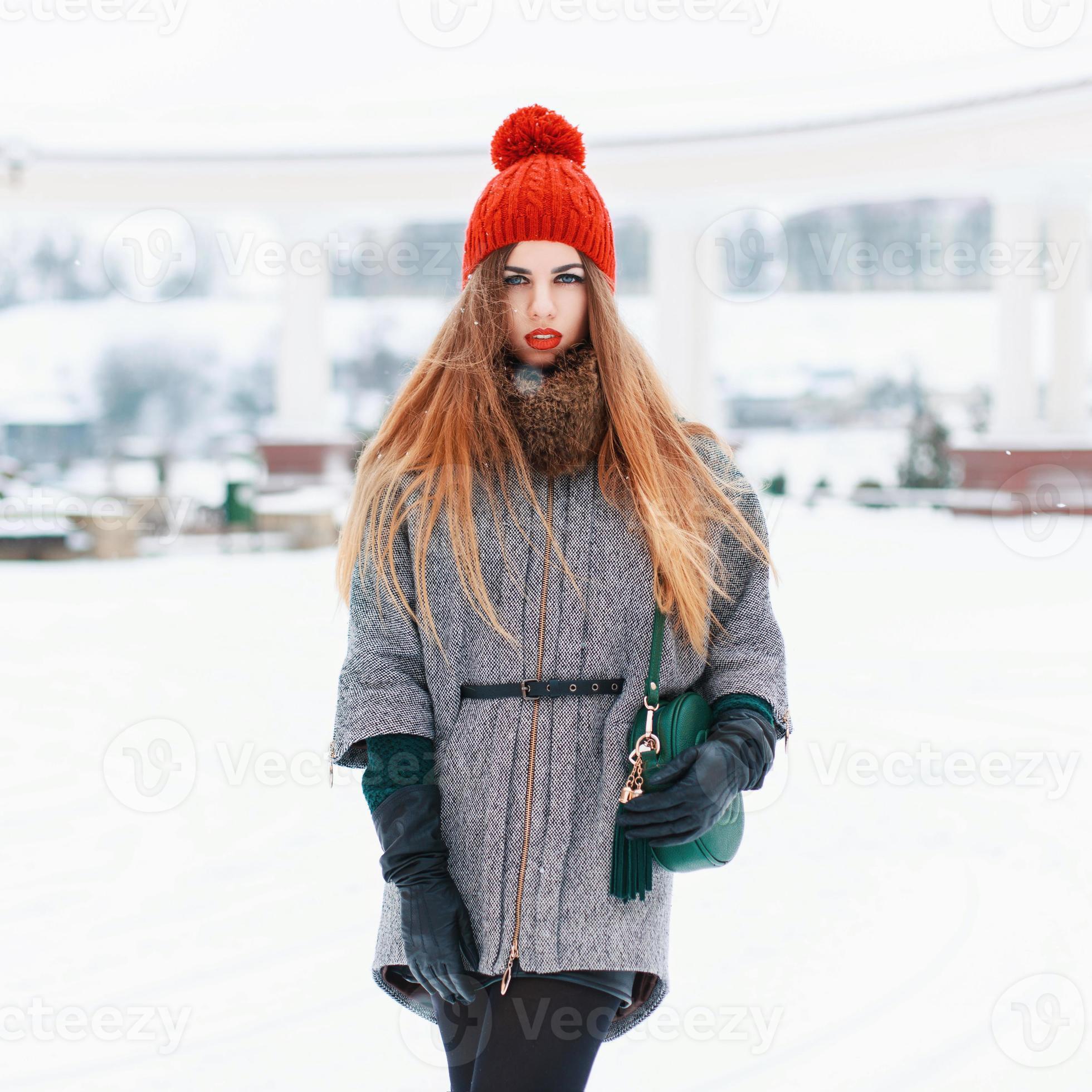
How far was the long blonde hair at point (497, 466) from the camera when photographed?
1.32 m

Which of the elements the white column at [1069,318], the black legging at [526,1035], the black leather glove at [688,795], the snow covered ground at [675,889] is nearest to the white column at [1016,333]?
the white column at [1069,318]

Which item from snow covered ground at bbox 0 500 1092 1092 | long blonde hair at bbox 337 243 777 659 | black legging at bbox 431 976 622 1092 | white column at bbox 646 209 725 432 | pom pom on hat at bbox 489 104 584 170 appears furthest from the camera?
white column at bbox 646 209 725 432

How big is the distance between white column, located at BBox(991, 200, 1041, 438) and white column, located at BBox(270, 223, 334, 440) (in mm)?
6778

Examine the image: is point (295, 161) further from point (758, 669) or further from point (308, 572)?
point (758, 669)

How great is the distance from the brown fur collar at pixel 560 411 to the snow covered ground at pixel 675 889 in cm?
82

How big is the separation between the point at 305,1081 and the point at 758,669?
1.37 meters

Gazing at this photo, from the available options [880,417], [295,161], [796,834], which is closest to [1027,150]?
[295,161]

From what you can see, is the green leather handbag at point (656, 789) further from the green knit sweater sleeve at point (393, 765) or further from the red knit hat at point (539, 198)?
the red knit hat at point (539, 198)

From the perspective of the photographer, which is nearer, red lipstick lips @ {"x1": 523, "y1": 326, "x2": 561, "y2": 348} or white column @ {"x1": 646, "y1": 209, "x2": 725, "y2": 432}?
red lipstick lips @ {"x1": 523, "y1": 326, "x2": 561, "y2": 348}

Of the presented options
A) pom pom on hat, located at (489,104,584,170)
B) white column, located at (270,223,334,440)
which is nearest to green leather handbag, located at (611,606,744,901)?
pom pom on hat, located at (489,104,584,170)

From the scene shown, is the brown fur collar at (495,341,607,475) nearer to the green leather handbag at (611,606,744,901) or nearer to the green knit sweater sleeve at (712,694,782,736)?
the green leather handbag at (611,606,744,901)

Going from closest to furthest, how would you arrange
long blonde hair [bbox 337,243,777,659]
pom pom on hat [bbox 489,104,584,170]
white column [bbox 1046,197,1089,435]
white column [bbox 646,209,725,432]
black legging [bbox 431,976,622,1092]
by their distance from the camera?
black legging [bbox 431,976,622,1092] → long blonde hair [bbox 337,243,777,659] → pom pom on hat [bbox 489,104,584,170] → white column [bbox 1046,197,1089,435] → white column [bbox 646,209,725,432]

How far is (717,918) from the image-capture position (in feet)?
9.56

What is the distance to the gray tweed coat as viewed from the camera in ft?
4.17
